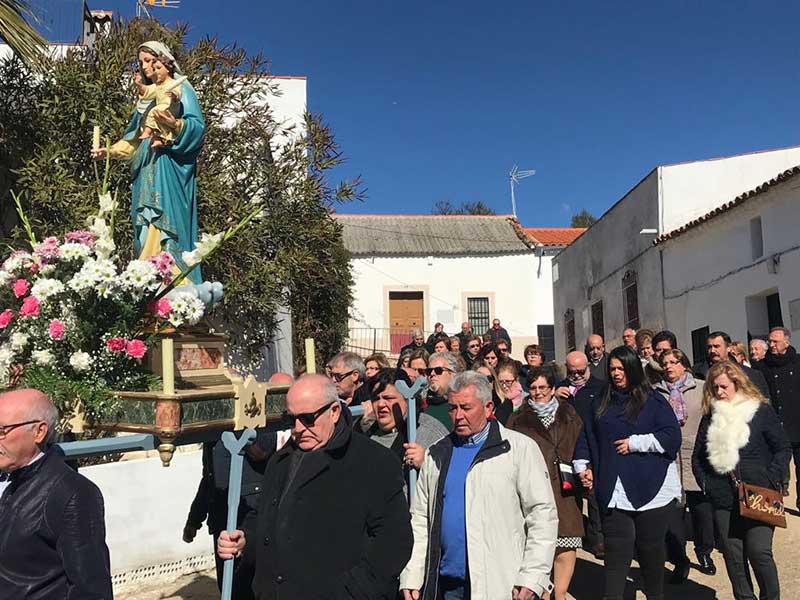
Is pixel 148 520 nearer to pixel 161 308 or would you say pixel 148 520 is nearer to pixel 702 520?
pixel 161 308

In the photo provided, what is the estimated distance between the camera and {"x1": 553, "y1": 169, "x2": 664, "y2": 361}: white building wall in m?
16.4

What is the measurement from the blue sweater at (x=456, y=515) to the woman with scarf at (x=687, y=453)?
2903mm

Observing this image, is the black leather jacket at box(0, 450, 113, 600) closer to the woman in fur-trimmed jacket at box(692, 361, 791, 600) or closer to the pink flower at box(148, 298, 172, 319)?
the pink flower at box(148, 298, 172, 319)

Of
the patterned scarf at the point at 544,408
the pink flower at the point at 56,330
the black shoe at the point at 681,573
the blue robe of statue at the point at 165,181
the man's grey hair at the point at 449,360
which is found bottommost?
the black shoe at the point at 681,573

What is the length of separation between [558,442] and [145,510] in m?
3.62

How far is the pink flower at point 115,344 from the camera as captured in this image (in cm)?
336

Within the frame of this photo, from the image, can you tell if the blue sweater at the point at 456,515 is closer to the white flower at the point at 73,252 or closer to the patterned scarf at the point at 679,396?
the white flower at the point at 73,252

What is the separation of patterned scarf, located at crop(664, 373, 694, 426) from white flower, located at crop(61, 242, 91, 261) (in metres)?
4.30

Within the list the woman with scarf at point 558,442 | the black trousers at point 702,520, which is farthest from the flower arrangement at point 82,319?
the black trousers at point 702,520

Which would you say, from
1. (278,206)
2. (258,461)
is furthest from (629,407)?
(278,206)

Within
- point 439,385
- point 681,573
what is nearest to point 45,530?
point 439,385

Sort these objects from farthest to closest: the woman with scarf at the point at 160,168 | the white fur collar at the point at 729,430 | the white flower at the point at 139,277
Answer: the white fur collar at the point at 729,430 → the woman with scarf at the point at 160,168 → the white flower at the point at 139,277

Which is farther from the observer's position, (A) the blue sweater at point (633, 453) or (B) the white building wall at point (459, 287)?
(B) the white building wall at point (459, 287)

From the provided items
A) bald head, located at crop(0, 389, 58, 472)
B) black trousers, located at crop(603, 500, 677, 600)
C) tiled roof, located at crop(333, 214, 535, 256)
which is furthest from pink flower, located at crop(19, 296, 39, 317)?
tiled roof, located at crop(333, 214, 535, 256)
